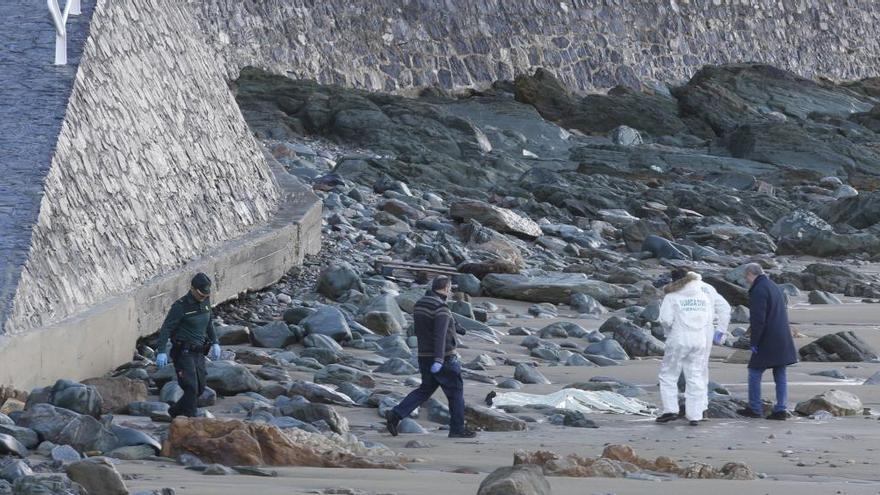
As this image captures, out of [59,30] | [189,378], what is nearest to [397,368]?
[189,378]

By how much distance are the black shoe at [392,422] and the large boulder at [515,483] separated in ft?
8.87

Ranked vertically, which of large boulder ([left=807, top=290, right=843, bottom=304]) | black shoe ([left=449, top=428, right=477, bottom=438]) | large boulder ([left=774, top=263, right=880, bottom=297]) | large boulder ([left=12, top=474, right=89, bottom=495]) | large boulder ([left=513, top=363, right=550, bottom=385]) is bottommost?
large boulder ([left=12, top=474, right=89, bottom=495])

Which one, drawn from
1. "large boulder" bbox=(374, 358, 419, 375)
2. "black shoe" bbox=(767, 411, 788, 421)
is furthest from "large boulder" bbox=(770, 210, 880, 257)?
"black shoe" bbox=(767, 411, 788, 421)

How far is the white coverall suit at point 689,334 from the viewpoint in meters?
9.34

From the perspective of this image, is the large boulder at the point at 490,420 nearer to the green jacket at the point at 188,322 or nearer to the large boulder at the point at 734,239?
the green jacket at the point at 188,322

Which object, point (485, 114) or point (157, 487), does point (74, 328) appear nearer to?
point (157, 487)

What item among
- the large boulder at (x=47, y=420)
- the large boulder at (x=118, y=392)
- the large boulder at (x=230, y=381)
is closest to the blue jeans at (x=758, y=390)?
the large boulder at (x=230, y=381)

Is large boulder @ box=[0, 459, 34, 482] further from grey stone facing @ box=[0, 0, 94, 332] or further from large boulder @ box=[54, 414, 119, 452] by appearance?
grey stone facing @ box=[0, 0, 94, 332]

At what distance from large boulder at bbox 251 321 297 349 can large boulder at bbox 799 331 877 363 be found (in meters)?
3.90

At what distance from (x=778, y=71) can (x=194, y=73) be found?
25.0m

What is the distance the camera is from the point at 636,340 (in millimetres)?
12367

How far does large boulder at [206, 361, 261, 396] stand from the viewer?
→ 30.3ft

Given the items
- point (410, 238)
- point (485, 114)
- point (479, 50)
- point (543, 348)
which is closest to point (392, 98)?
point (485, 114)

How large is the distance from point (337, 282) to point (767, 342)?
218 inches
